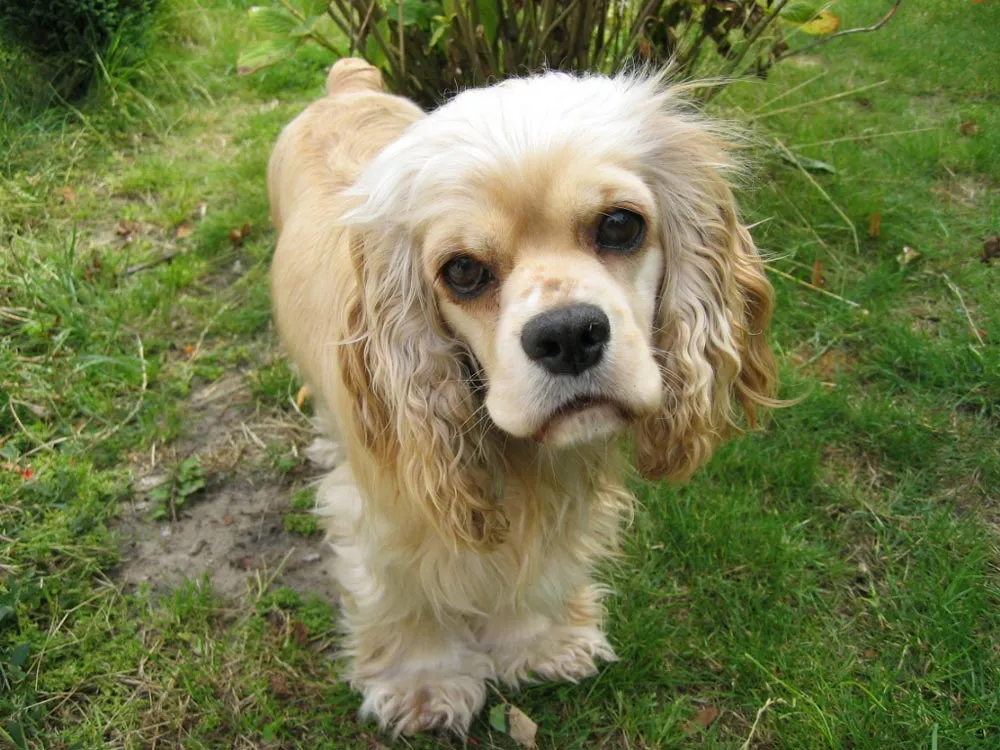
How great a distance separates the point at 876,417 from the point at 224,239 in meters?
3.33

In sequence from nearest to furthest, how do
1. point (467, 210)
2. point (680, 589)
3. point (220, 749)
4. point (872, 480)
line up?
1. point (467, 210)
2. point (220, 749)
3. point (680, 589)
4. point (872, 480)

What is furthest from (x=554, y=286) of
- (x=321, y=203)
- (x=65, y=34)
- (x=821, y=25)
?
(x=65, y=34)

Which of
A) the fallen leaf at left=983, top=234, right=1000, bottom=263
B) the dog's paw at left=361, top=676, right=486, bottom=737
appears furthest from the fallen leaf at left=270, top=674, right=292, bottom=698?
A: the fallen leaf at left=983, top=234, right=1000, bottom=263

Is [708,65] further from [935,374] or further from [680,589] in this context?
[680,589]

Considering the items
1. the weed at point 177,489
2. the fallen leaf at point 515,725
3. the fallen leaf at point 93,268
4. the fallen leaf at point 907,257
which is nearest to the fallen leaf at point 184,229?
the fallen leaf at point 93,268

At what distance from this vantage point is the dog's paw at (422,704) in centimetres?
233

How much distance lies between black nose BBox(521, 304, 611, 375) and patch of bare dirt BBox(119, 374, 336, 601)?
153cm

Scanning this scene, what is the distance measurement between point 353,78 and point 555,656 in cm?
233

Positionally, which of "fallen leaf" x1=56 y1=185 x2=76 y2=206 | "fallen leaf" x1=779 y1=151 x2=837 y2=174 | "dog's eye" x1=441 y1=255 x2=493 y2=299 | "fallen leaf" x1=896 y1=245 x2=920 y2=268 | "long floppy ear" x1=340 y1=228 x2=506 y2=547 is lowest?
"fallen leaf" x1=56 y1=185 x2=76 y2=206

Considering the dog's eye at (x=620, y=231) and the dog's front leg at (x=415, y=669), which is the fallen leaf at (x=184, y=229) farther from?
the dog's eye at (x=620, y=231)

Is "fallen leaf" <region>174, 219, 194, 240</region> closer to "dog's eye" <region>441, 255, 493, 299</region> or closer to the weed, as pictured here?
the weed

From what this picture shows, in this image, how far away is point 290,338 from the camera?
273 cm

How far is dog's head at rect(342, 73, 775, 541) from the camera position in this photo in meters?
1.57

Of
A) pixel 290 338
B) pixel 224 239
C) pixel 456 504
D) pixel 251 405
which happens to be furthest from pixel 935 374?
pixel 224 239
